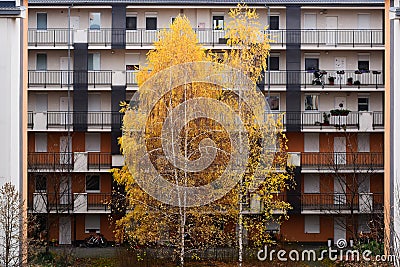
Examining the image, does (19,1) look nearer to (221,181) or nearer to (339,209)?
(221,181)

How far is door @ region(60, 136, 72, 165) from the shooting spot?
33.5 m

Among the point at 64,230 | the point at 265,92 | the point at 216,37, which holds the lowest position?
the point at 64,230

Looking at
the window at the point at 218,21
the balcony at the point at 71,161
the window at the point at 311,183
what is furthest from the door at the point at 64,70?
the window at the point at 311,183

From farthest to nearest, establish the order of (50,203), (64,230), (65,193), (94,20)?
1. (94,20)
2. (64,230)
3. (65,193)
4. (50,203)

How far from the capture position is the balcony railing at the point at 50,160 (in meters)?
33.8

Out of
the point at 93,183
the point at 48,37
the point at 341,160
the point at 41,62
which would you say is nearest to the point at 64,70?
the point at 41,62

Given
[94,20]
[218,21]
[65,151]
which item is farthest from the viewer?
[94,20]

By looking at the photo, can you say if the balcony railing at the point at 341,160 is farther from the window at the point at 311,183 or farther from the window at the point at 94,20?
the window at the point at 94,20

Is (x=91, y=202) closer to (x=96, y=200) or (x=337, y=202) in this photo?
(x=96, y=200)

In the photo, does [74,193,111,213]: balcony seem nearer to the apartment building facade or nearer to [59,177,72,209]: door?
the apartment building facade

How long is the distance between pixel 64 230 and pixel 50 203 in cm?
253

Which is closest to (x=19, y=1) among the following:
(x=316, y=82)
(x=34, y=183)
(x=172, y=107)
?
(x=172, y=107)

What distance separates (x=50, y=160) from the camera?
1380 inches

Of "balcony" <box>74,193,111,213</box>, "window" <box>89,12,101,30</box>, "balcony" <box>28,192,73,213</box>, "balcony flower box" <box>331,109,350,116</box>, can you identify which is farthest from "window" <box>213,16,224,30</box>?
"balcony" <box>28,192,73,213</box>
